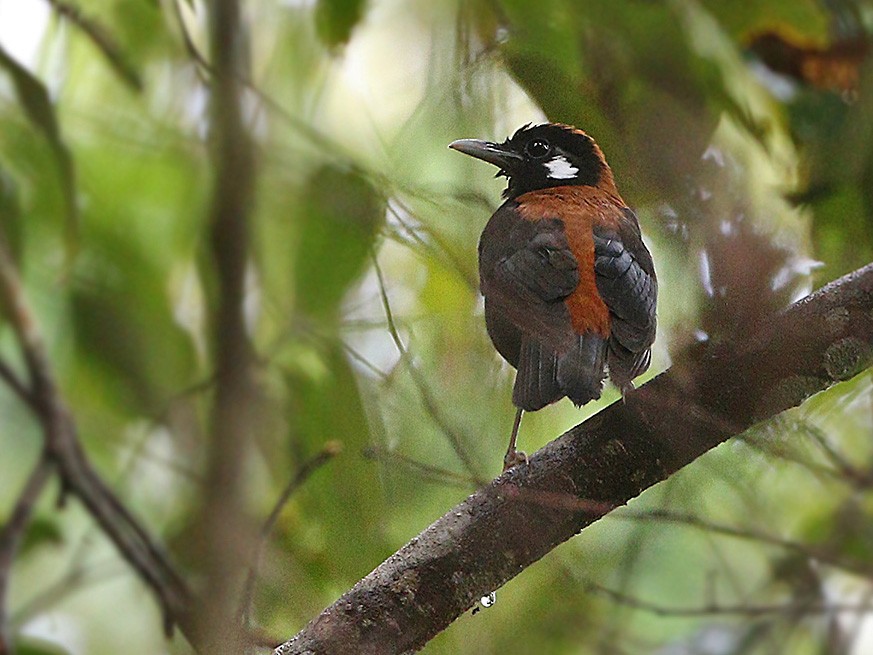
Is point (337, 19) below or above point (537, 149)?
above

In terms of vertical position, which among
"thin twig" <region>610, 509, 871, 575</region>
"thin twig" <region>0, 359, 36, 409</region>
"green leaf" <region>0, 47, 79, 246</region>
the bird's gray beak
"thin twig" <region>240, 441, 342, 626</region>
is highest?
"green leaf" <region>0, 47, 79, 246</region>

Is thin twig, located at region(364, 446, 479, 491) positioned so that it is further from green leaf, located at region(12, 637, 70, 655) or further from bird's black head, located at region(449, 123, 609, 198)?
green leaf, located at region(12, 637, 70, 655)

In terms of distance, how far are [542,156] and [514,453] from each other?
0.23 meters

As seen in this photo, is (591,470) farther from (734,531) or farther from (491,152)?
(734,531)

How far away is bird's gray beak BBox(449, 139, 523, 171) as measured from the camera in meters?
0.86

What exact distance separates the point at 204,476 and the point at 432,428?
0.85 meters

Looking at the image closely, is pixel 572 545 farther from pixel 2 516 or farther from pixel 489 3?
pixel 2 516

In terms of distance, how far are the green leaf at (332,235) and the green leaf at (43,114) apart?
34cm

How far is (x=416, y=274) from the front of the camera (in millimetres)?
867

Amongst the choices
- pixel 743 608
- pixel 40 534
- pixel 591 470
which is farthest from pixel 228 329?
pixel 591 470

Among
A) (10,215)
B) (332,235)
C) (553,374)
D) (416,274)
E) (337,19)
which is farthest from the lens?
(10,215)

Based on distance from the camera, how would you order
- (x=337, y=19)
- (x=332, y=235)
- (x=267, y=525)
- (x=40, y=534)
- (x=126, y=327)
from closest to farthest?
(x=267, y=525) → (x=337, y=19) → (x=332, y=235) → (x=40, y=534) → (x=126, y=327)

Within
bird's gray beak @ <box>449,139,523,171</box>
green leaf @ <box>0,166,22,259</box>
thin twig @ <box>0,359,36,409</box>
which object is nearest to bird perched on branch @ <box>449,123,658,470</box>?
bird's gray beak @ <box>449,139,523,171</box>

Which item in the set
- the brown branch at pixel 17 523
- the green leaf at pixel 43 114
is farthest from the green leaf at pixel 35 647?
the green leaf at pixel 43 114
